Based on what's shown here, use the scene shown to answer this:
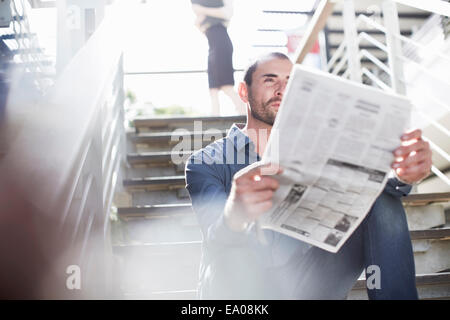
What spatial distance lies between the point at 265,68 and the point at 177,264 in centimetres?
73

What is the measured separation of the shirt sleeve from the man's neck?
8.4 inches

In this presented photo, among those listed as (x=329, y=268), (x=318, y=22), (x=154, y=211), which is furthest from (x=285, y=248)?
(x=318, y=22)

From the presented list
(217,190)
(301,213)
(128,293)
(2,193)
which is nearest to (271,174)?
(301,213)

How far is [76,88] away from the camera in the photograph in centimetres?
82

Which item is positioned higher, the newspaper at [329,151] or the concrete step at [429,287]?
the newspaper at [329,151]

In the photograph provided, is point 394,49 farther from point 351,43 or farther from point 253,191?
point 253,191

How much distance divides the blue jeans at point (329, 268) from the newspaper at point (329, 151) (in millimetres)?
101

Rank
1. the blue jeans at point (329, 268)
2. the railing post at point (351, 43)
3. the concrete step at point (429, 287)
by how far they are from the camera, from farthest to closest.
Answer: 1. the railing post at point (351, 43)
2. the concrete step at point (429, 287)
3. the blue jeans at point (329, 268)

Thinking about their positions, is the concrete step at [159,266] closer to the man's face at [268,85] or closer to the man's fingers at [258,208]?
the man's face at [268,85]

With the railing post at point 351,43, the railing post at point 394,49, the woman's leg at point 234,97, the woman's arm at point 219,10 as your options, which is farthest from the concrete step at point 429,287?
the woman's arm at point 219,10

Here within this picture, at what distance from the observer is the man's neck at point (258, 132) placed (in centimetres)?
122

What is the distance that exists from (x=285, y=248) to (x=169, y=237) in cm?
93

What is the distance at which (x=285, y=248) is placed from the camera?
936 millimetres

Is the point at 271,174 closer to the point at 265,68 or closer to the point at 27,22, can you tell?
the point at 265,68
